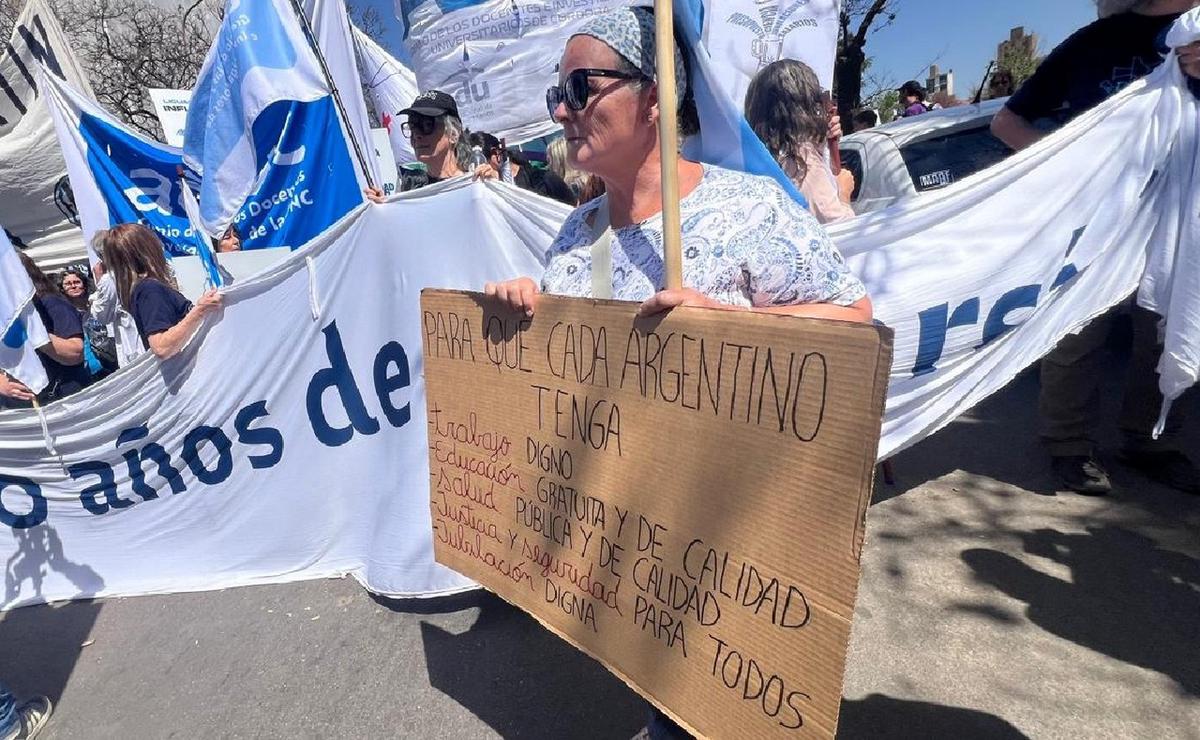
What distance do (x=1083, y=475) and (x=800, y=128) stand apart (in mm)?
2194

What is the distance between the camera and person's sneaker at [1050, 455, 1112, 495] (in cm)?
316

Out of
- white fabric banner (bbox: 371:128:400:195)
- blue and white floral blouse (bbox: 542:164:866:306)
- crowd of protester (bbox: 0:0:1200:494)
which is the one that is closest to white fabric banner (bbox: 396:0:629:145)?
crowd of protester (bbox: 0:0:1200:494)

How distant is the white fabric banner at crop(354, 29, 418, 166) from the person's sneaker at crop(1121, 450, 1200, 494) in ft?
21.6

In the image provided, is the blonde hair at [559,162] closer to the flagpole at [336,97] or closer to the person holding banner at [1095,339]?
the flagpole at [336,97]

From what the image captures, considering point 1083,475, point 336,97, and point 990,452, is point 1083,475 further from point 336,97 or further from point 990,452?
point 336,97

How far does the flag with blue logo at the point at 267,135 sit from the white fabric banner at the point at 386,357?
1164 millimetres

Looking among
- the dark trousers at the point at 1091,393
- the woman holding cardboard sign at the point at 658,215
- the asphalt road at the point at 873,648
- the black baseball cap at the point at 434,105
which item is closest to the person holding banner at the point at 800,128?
the woman holding cardboard sign at the point at 658,215

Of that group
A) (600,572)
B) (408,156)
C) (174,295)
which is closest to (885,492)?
(600,572)

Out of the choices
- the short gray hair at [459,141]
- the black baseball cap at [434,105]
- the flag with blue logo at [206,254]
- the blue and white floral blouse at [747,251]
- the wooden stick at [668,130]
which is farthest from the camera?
the flag with blue logo at [206,254]

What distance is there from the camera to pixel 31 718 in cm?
268

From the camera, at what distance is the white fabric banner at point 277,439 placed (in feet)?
8.96

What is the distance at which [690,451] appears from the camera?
1.23 m

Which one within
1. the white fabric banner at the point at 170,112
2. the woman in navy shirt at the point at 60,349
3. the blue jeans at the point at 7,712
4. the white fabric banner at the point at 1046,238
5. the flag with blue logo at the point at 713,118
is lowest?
the blue jeans at the point at 7,712

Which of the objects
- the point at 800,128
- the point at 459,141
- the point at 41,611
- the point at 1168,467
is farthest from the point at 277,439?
the point at 1168,467
